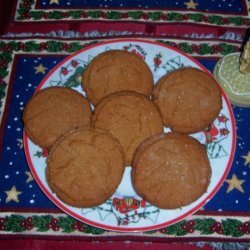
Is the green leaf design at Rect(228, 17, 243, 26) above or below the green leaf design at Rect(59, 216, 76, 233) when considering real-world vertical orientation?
above

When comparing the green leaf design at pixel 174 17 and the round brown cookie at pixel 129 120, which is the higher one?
the green leaf design at pixel 174 17

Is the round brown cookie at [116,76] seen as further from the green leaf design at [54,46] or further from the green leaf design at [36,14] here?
the green leaf design at [36,14]

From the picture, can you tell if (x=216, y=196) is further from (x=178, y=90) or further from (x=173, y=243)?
(x=178, y=90)

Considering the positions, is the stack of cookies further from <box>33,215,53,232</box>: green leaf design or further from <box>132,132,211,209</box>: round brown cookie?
<box>33,215,53,232</box>: green leaf design

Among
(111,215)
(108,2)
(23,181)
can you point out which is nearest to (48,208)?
(23,181)

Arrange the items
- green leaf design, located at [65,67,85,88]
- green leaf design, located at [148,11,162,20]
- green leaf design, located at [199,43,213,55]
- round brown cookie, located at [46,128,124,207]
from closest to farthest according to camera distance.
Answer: round brown cookie, located at [46,128,124,207] → green leaf design, located at [65,67,85,88] → green leaf design, located at [199,43,213,55] → green leaf design, located at [148,11,162,20]

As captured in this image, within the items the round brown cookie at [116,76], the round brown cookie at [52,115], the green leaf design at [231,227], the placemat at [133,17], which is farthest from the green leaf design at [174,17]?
the green leaf design at [231,227]

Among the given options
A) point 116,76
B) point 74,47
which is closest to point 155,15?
point 74,47

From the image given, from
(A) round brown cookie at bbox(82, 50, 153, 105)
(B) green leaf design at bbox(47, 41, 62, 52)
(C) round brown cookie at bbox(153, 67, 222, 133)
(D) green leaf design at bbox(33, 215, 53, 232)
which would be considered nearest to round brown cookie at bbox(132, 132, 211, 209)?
(C) round brown cookie at bbox(153, 67, 222, 133)
